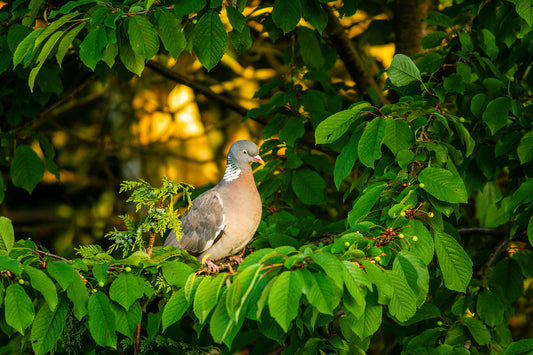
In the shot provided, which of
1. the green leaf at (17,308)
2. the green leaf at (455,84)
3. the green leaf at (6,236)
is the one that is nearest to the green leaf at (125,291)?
the green leaf at (17,308)

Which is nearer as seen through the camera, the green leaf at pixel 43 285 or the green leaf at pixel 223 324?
the green leaf at pixel 223 324

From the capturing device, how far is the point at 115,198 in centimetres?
628

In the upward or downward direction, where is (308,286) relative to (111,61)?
downward

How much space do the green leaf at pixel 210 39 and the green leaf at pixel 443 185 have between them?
1060 millimetres

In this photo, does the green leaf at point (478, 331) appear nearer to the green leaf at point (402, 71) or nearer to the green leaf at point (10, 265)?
the green leaf at point (402, 71)

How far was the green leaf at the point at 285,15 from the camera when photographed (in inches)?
117

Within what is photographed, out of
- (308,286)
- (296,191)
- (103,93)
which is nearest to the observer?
(308,286)

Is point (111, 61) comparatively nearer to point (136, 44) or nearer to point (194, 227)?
point (136, 44)

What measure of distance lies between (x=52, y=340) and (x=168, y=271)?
492 mm

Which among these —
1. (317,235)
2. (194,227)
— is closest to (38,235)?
(194,227)

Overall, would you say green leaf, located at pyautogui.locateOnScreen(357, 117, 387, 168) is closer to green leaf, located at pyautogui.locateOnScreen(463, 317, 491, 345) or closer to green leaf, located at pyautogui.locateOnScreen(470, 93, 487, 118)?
green leaf, located at pyautogui.locateOnScreen(470, 93, 487, 118)

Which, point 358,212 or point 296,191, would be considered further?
point 296,191

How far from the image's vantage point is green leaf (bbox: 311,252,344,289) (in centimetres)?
175

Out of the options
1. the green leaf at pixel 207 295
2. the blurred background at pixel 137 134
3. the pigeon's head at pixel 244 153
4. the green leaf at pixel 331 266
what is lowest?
the blurred background at pixel 137 134
